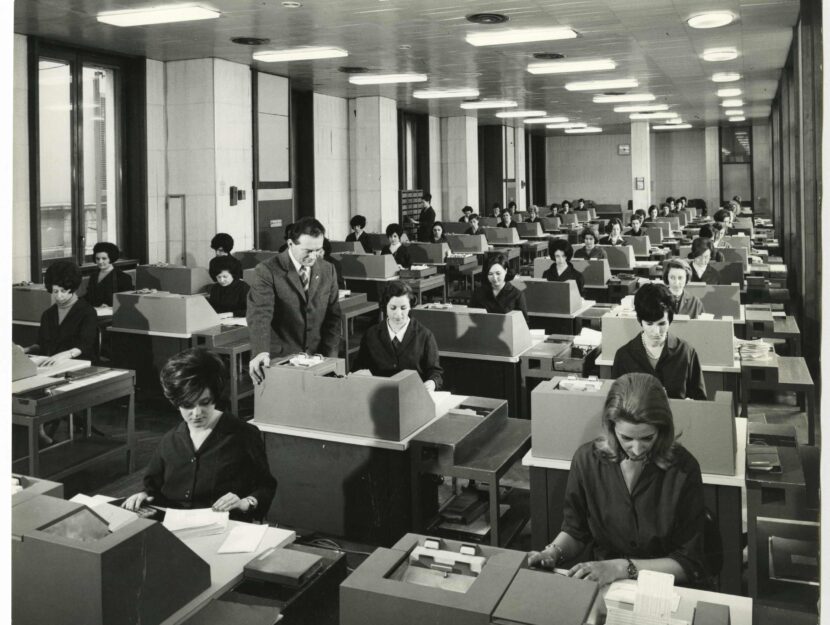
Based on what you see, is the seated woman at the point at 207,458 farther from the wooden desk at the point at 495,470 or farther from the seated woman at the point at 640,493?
the seated woman at the point at 640,493

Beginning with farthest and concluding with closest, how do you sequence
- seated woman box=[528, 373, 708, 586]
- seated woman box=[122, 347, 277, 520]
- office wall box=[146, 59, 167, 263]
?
A: office wall box=[146, 59, 167, 263], seated woman box=[122, 347, 277, 520], seated woman box=[528, 373, 708, 586]

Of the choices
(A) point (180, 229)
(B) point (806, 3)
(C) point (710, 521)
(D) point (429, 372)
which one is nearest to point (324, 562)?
(C) point (710, 521)

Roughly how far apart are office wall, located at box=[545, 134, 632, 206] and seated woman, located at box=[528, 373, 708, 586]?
2430cm

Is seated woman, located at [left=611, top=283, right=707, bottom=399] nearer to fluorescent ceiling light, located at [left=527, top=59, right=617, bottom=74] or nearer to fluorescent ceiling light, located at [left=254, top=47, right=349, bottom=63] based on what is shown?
fluorescent ceiling light, located at [left=254, top=47, right=349, bottom=63]

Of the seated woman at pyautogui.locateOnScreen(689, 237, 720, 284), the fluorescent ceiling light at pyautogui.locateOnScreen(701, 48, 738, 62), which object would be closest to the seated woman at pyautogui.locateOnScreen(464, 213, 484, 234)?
the fluorescent ceiling light at pyautogui.locateOnScreen(701, 48, 738, 62)

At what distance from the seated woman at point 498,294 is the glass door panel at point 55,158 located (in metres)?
4.63

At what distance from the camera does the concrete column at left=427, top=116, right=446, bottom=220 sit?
651 inches

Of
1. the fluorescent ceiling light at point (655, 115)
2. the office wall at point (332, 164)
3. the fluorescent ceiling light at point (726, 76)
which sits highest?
the fluorescent ceiling light at point (655, 115)

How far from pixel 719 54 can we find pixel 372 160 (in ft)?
17.7

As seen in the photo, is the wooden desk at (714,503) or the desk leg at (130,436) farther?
the desk leg at (130,436)

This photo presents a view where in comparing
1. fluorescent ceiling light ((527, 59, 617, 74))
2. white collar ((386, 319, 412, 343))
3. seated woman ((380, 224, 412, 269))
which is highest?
fluorescent ceiling light ((527, 59, 617, 74))

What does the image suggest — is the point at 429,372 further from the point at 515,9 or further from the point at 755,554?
the point at 515,9

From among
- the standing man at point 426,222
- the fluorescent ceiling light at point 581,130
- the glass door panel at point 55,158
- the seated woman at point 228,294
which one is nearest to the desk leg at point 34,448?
the seated woman at point 228,294

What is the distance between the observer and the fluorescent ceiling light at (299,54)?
8656 millimetres
